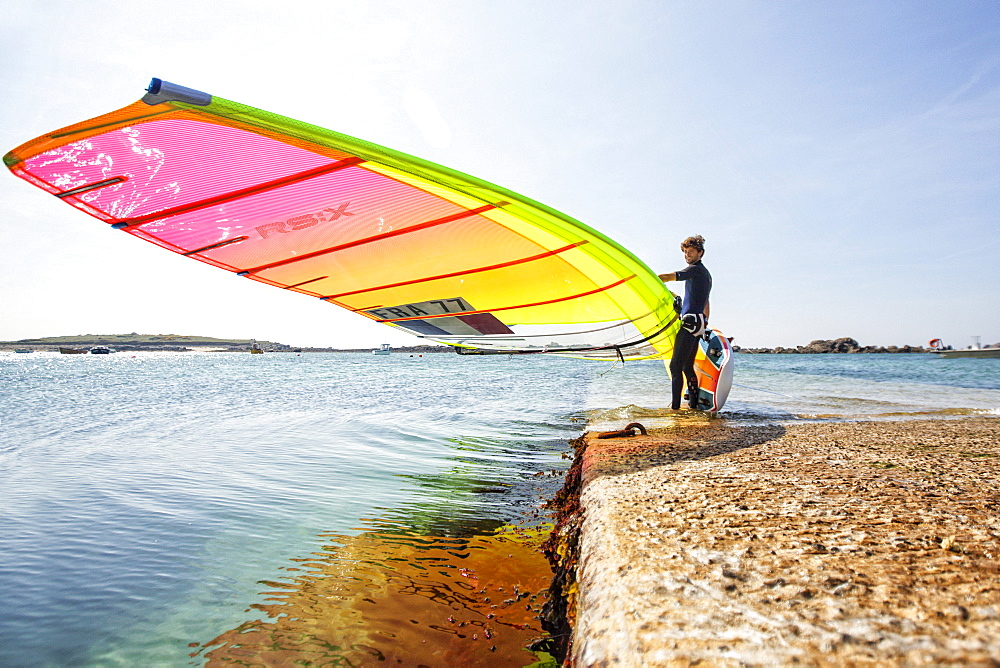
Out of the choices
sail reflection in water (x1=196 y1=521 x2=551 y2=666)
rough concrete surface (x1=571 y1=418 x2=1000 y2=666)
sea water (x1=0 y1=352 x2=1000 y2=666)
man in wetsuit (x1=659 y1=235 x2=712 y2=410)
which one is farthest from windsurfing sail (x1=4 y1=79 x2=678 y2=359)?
sail reflection in water (x1=196 y1=521 x2=551 y2=666)

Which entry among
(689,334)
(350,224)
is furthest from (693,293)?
(350,224)

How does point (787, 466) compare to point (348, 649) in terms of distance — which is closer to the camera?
point (348, 649)

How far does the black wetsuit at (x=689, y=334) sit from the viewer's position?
4996 millimetres

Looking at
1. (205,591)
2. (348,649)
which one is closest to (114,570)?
(205,591)

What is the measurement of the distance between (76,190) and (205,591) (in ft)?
7.66

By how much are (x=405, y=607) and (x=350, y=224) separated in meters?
2.39

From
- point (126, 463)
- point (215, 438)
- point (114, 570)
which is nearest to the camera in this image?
point (114, 570)

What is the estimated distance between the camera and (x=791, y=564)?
129cm

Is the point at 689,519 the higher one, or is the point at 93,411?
the point at 689,519

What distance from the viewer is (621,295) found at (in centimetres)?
444

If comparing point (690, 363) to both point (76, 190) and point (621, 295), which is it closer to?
point (621, 295)

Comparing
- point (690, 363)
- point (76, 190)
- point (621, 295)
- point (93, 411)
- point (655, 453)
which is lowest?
point (93, 411)

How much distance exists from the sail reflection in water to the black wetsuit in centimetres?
313

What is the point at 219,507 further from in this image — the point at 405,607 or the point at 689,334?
the point at 689,334
